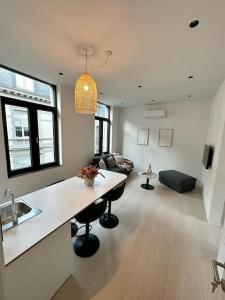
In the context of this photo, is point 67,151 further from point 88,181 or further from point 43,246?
point 43,246

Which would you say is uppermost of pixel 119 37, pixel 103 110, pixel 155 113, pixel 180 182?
pixel 119 37

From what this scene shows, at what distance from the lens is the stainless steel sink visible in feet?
3.78

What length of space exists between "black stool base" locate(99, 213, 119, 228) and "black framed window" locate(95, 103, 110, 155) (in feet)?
9.19

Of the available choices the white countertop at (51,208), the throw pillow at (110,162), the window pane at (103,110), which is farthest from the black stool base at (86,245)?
the window pane at (103,110)

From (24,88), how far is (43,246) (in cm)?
278

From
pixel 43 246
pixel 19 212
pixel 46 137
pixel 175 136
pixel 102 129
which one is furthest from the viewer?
pixel 102 129

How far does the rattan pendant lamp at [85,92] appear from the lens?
167 centimetres

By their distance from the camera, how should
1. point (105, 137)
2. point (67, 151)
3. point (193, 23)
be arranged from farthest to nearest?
point (105, 137) → point (67, 151) → point (193, 23)

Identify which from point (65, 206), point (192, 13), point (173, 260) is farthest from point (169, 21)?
point (173, 260)

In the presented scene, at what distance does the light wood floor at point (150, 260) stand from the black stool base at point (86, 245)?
7cm

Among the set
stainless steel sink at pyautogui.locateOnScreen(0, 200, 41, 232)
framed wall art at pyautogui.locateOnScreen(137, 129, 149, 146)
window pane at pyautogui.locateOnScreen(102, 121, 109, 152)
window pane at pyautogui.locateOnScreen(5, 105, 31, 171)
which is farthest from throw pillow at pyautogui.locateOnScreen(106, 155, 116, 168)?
stainless steel sink at pyautogui.locateOnScreen(0, 200, 41, 232)

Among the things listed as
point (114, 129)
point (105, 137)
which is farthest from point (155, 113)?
point (105, 137)

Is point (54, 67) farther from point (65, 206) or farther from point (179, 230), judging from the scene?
point (179, 230)

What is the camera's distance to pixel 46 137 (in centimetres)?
314
